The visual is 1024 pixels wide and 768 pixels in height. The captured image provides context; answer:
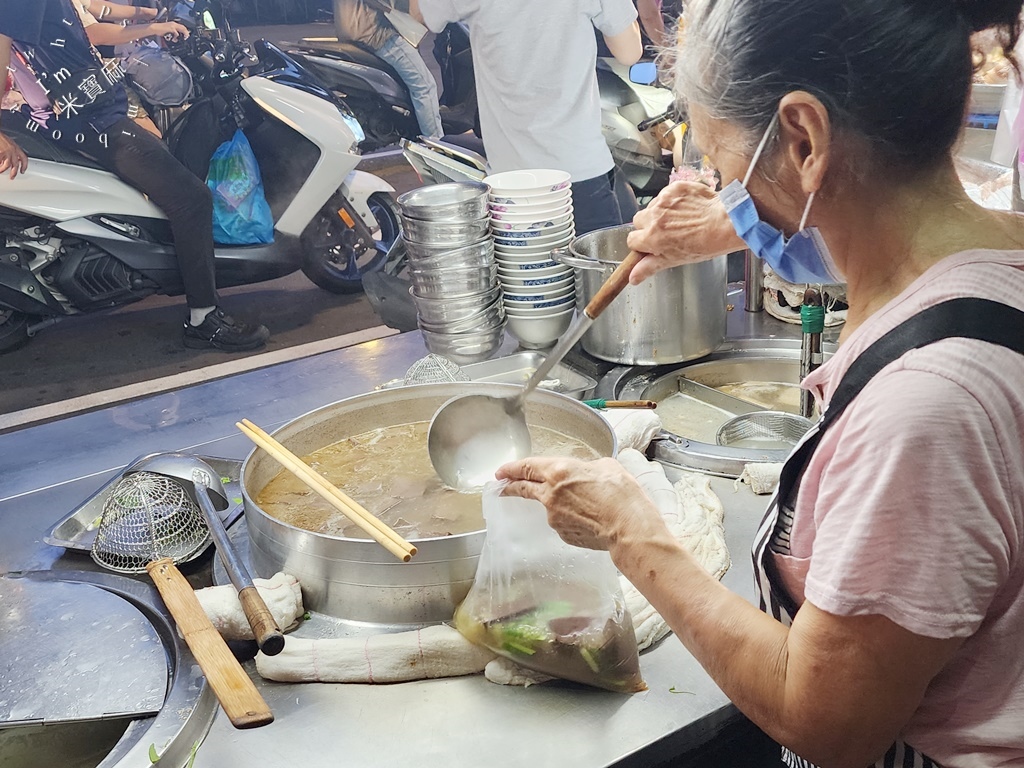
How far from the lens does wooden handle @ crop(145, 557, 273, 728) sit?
3.75ft

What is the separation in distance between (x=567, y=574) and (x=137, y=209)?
4100mm

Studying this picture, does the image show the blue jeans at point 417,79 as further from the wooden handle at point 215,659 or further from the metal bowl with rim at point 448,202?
the wooden handle at point 215,659

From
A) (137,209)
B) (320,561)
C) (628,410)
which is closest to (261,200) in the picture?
(137,209)

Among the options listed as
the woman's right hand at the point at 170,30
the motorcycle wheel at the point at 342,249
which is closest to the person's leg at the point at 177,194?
the woman's right hand at the point at 170,30

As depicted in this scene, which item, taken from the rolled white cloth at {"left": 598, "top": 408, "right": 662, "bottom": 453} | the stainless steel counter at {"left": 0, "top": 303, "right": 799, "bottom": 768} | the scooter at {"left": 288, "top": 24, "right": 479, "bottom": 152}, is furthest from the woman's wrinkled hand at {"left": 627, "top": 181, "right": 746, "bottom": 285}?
the scooter at {"left": 288, "top": 24, "right": 479, "bottom": 152}

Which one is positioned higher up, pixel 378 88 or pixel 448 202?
pixel 378 88

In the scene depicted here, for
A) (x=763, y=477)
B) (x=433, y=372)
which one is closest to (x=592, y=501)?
(x=763, y=477)

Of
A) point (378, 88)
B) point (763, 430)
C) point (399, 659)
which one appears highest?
point (378, 88)

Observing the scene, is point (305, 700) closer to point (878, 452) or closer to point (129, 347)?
point (878, 452)

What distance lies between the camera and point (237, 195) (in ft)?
16.1

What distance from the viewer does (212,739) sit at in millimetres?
1146

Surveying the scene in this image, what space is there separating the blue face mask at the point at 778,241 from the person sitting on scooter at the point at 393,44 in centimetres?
380

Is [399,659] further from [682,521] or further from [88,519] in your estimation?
[88,519]

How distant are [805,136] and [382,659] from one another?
87cm
